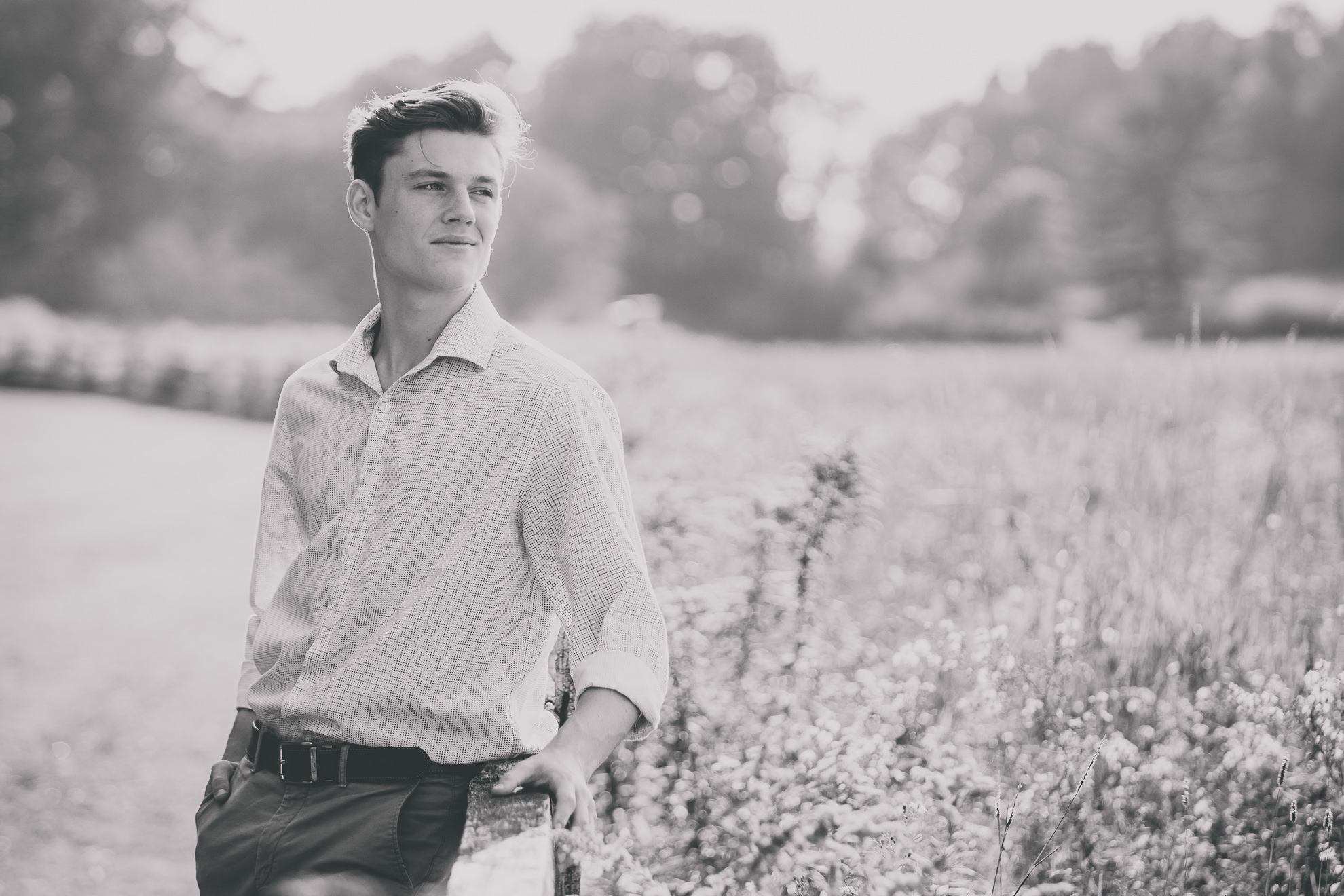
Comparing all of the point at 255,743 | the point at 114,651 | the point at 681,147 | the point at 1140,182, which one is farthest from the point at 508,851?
the point at 681,147

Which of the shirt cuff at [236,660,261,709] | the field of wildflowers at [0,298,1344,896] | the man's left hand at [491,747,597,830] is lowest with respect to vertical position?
the field of wildflowers at [0,298,1344,896]

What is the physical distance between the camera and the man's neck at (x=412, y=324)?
2.07 metres

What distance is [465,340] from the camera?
198 centimetres

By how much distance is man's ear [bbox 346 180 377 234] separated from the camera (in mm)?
2127

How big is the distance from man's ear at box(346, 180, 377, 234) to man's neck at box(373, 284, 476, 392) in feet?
0.51

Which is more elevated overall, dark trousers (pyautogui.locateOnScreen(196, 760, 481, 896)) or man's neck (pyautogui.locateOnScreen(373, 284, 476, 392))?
man's neck (pyautogui.locateOnScreen(373, 284, 476, 392))

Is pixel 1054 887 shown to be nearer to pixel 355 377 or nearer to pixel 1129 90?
pixel 355 377

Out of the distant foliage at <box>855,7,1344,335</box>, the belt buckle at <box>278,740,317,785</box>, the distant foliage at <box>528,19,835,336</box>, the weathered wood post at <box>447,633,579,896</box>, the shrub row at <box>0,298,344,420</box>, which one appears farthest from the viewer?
the distant foliage at <box>528,19,835,336</box>

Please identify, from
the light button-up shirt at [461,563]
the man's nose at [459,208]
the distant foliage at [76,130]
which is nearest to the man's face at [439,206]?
the man's nose at [459,208]

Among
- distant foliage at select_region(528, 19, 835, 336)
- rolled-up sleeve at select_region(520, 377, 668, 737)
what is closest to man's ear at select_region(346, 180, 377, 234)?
rolled-up sleeve at select_region(520, 377, 668, 737)

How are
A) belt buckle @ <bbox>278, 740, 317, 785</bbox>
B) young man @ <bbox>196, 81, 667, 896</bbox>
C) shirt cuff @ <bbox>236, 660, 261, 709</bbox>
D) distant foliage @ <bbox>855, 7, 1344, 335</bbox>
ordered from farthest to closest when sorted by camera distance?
distant foliage @ <bbox>855, 7, 1344, 335</bbox> < shirt cuff @ <bbox>236, 660, 261, 709</bbox> < belt buckle @ <bbox>278, 740, 317, 785</bbox> < young man @ <bbox>196, 81, 667, 896</bbox>

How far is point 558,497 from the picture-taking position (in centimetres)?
183

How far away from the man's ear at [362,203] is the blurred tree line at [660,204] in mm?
24676

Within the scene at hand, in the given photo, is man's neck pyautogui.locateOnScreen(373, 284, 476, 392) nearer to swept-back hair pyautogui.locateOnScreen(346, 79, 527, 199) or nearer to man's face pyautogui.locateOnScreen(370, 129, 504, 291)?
man's face pyautogui.locateOnScreen(370, 129, 504, 291)
